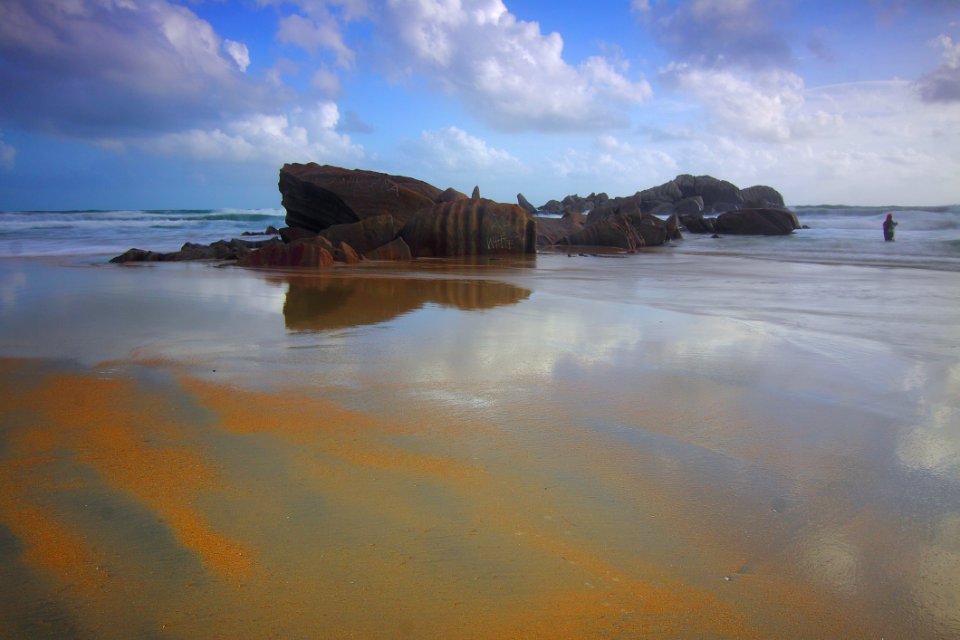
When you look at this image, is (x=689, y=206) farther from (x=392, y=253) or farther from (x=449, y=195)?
(x=392, y=253)

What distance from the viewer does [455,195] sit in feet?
41.9

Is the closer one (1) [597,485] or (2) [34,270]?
(1) [597,485]

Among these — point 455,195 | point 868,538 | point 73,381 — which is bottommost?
point 868,538

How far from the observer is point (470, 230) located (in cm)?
1125

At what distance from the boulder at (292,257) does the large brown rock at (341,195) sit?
3569 mm

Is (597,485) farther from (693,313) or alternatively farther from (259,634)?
(693,313)

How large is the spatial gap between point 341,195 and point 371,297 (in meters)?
7.27

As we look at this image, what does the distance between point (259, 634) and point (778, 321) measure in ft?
12.3

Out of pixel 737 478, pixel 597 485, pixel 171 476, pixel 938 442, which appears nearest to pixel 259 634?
pixel 171 476

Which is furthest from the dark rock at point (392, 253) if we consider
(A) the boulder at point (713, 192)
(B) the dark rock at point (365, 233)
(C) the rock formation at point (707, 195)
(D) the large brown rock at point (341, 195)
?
(A) the boulder at point (713, 192)

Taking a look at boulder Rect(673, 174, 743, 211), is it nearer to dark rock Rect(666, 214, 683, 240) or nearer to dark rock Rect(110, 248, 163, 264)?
dark rock Rect(666, 214, 683, 240)

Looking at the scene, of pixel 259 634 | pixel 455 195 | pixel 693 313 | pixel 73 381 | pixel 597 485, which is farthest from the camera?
pixel 455 195

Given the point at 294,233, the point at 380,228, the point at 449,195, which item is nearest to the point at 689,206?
the point at 449,195

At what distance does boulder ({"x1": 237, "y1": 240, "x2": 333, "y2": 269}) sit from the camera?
825 cm
